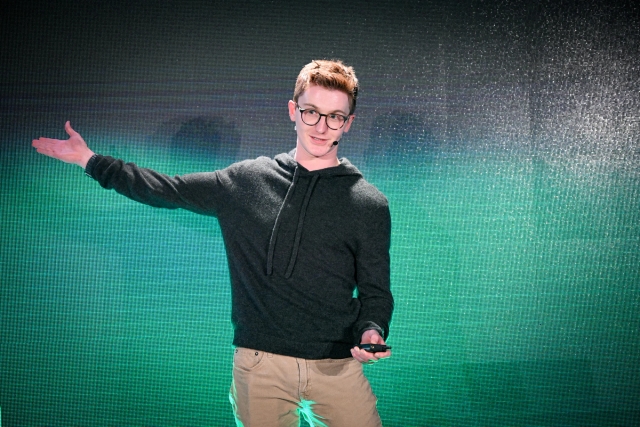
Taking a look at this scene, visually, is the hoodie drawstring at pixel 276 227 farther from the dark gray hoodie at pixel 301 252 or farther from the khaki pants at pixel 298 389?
the khaki pants at pixel 298 389

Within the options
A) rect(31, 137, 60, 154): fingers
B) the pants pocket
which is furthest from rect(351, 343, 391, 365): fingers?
rect(31, 137, 60, 154): fingers

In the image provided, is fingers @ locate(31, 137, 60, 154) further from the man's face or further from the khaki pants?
the khaki pants

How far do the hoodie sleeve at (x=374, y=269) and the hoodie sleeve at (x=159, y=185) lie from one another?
21.3 inches

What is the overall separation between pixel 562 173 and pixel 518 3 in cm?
78

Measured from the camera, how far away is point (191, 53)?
2.87m

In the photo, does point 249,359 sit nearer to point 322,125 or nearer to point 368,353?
point 368,353

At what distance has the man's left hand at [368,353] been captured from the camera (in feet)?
6.57

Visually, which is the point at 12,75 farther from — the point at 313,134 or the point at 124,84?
the point at 313,134

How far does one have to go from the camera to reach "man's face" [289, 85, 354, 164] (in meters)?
2.24

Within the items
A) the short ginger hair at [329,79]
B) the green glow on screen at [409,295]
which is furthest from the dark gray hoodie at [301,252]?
the green glow on screen at [409,295]

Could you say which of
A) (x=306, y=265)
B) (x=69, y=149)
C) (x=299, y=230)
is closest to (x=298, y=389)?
(x=306, y=265)

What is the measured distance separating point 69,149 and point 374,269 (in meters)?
1.18

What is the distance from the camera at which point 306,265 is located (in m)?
2.21

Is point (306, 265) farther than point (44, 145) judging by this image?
No
